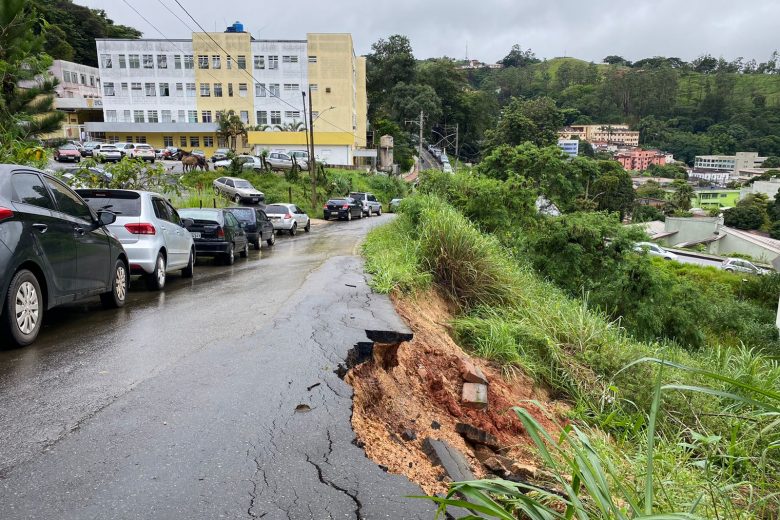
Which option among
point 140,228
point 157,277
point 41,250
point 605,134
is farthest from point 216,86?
point 605,134

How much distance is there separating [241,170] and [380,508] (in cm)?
4350

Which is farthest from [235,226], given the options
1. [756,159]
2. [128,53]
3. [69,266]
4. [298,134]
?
[756,159]

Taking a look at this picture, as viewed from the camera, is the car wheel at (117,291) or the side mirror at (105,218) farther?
the car wheel at (117,291)

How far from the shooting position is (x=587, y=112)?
518 feet

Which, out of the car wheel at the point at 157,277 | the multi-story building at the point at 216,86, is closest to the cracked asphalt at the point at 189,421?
the car wheel at the point at 157,277

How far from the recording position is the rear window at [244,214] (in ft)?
63.2

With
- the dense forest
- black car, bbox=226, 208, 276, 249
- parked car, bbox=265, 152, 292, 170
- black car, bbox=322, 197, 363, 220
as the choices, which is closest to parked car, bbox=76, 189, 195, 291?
black car, bbox=226, 208, 276, 249

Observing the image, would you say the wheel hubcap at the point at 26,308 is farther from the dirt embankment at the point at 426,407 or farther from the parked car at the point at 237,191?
the parked car at the point at 237,191

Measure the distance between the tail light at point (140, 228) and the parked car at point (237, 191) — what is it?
2489 centimetres

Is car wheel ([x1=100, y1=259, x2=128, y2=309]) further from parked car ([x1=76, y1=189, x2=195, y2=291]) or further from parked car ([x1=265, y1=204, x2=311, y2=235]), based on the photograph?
parked car ([x1=265, y1=204, x2=311, y2=235])

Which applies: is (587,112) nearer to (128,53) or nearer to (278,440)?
(128,53)

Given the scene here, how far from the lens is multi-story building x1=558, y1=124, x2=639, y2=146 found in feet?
469

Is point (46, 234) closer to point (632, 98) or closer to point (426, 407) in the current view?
point (426, 407)

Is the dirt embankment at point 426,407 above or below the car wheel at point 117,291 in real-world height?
below
